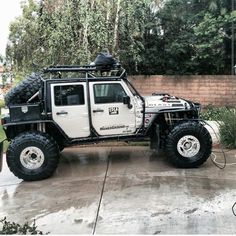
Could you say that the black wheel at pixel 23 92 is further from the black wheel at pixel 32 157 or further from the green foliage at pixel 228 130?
the green foliage at pixel 228 130

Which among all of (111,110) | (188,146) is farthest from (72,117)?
(188,146)

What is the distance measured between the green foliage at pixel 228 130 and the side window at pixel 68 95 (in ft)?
11.5

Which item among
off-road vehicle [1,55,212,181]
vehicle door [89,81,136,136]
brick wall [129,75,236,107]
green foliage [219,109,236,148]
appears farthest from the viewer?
brick wall [129,75,236,107]

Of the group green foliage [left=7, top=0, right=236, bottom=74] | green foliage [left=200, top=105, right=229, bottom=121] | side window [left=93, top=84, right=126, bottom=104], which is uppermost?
green foliage [left=7, top=0, right=236, bottom=74]

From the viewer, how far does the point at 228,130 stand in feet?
30.4

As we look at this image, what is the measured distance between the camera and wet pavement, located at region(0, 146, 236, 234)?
16.3 ft

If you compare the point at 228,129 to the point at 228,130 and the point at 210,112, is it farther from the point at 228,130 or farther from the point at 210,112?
the point at 210,112

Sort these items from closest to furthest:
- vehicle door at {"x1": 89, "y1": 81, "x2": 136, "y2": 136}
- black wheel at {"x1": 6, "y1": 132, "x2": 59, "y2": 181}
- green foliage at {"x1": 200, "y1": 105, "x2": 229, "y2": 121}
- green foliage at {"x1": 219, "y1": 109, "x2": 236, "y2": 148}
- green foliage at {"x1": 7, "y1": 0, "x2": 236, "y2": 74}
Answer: black wheel at {"x1": 6, "y1": 132, "x2": 59, "y2": 181} → vehicle door at {"x1": 89, "y1": 81, "x2": 136, "y2": 136} → green foliage at {"x1": 219, "y1": 109, "x2": 236, "y2": 148} → green foliage at {"x1": 7, "y1": 0, "x2": 236, "y2": 74} → green foliage at {"x1": 200, "y1": 105, "x2": 229, "y2": 121}

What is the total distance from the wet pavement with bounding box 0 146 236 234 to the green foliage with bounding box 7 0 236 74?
4.53m

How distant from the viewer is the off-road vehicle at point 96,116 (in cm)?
764

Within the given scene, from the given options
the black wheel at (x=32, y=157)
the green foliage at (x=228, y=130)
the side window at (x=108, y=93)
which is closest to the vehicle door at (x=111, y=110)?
the side window at (x=108, y=93)

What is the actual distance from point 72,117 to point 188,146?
Result: 221cm

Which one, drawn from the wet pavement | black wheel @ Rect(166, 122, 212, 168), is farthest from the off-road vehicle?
the wet pavement

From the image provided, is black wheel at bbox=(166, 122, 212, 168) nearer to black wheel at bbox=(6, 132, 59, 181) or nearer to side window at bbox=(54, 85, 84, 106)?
side window at bbox=(54, 85, 84, 106)
